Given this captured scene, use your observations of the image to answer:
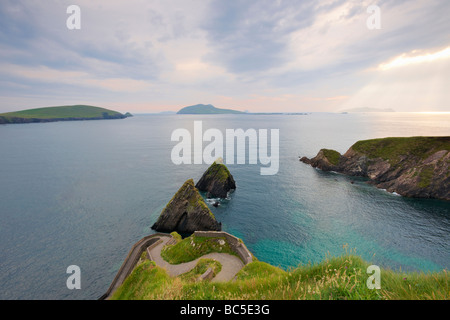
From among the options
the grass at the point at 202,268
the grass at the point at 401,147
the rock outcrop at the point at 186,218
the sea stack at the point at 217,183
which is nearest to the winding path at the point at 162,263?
the grass at the point at 202,268

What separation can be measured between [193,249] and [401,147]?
263 feet

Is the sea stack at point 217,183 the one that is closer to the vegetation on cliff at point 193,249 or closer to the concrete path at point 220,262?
the vegetation on cliff at point 193,249

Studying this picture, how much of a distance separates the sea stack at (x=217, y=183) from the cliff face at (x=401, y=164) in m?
43.4

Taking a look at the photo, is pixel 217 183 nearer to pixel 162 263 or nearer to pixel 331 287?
pixel 162 263

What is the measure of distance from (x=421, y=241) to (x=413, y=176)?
98.2 ft

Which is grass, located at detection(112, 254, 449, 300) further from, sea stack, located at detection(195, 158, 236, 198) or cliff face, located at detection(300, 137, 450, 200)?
cliff face, located at detection(300, 137, 450, 200)

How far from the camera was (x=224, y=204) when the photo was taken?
49.0 m

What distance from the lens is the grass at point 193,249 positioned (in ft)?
88.6

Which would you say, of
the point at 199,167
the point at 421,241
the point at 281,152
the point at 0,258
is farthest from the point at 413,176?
the point at 0,258

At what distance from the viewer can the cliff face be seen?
51.2m

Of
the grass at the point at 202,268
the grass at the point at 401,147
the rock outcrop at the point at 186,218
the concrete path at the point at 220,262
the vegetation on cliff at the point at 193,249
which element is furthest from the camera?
the grass at the point at 401,147

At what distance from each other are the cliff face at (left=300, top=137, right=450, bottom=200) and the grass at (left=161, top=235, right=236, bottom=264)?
56607mm

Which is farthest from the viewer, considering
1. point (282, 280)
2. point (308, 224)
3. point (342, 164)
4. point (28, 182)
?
point (342, 164)
